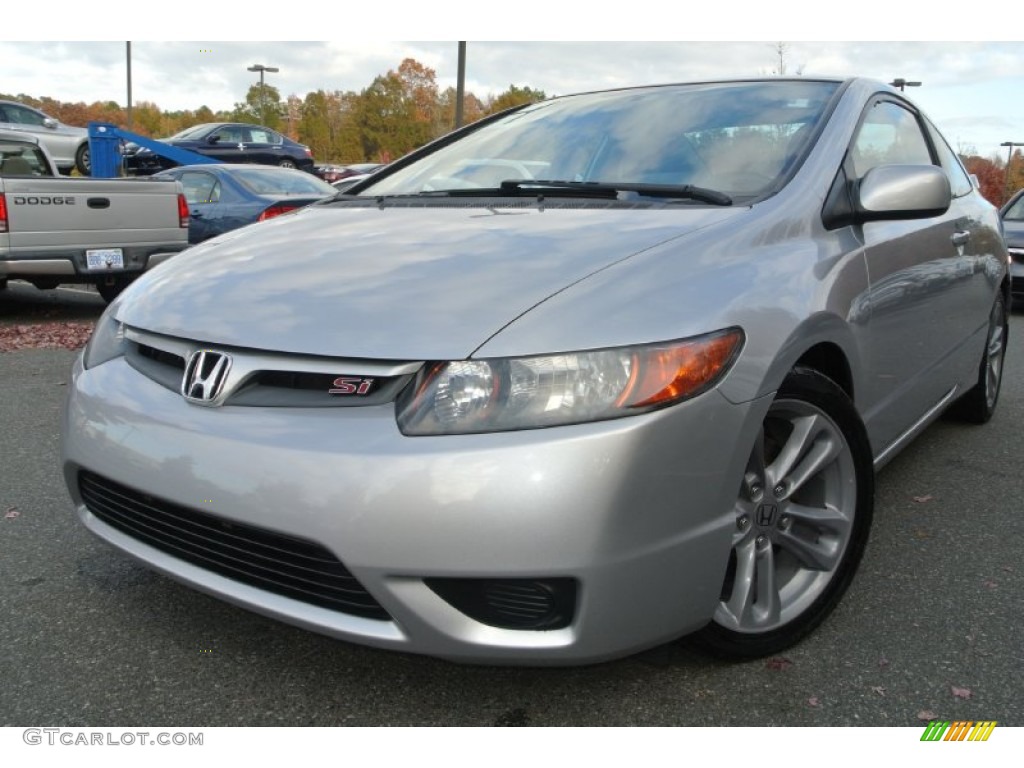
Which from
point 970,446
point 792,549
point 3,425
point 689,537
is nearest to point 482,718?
point 689,537

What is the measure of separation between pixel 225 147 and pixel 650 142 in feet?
65.2

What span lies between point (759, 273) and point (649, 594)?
782 millimetres

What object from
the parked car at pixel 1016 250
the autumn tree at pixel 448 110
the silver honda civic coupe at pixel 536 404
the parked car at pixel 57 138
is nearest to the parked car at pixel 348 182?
the silver honda civic coupe at pixel 536 404

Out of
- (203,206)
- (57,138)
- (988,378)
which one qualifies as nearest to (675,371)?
(988,378)

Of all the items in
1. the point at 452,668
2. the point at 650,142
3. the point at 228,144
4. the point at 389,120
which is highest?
the point at 389,120

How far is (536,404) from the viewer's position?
5.36 feet

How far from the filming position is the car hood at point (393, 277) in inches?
69.3

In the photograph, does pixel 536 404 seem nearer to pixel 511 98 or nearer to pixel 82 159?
pixel 82 159

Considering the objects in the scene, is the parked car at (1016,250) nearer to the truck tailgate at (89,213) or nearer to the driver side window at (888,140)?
the driver side window at (888,140)

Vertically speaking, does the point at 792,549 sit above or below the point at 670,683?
above

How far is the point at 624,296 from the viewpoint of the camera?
1.78m

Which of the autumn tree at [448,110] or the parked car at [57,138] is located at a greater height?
the autumn tree at [448,110]

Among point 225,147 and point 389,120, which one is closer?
point 225,147

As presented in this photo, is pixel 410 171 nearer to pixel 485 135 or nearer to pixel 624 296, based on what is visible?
pixel 485 135
